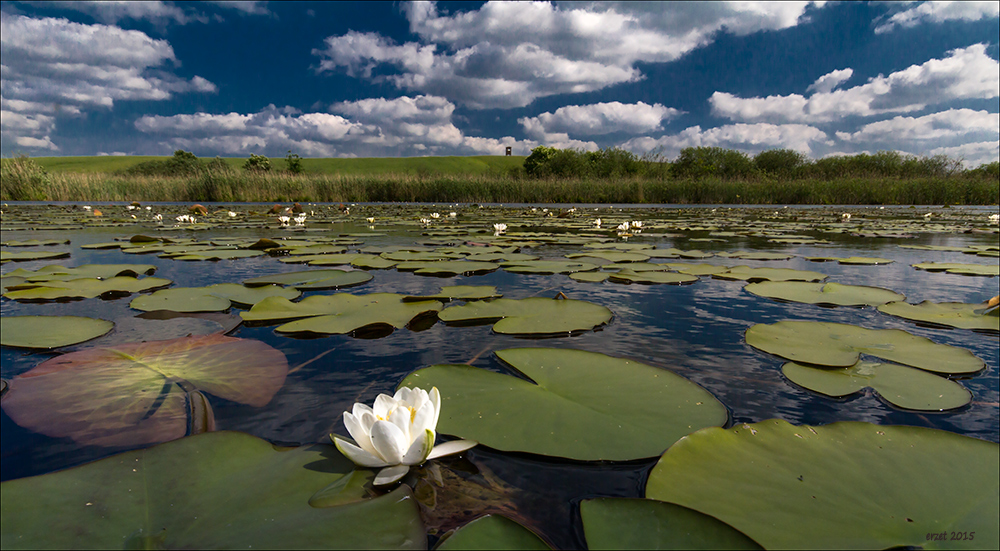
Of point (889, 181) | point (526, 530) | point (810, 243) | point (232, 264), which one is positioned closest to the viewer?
point (526, 530)

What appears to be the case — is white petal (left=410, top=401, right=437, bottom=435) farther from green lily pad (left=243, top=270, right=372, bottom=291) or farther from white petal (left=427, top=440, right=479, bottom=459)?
green lily pad (left=243, top=270, right=372, bottom=291)

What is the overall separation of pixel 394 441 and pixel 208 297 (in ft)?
5.78

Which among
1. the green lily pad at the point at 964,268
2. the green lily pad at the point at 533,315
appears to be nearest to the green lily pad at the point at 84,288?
the green lily pad at the point at 533,315

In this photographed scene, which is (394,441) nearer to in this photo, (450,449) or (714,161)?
(450,449)

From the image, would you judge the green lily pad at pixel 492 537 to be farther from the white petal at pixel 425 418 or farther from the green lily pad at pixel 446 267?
the green lily pad at pixel 446 267

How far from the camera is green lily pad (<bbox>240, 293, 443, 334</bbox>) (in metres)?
1.66

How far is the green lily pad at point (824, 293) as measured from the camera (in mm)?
2047

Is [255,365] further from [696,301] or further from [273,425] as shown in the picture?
[696,301]

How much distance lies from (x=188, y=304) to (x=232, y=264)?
132cm

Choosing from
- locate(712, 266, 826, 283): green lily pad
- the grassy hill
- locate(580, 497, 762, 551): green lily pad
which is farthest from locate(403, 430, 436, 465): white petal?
the grassy hill

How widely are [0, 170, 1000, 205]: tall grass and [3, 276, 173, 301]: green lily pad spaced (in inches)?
491

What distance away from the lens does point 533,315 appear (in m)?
1.83

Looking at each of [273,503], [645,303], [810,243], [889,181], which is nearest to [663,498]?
[273,503]

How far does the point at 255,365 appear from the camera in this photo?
1.28 m
